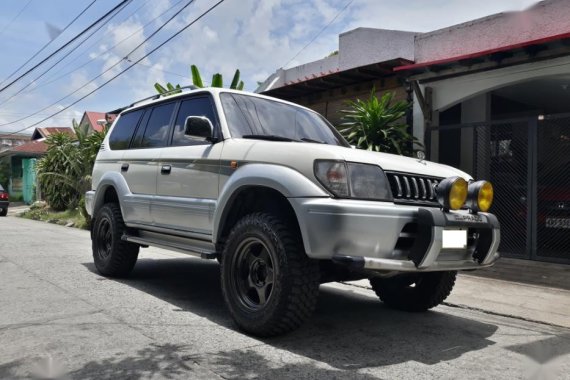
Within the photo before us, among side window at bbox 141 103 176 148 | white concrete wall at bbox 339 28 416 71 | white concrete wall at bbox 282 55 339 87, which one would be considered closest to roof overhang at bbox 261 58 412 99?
white concrete wall at bbox 339 28 416 71

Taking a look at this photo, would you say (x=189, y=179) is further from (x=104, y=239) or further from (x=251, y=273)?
(x=104, y=239)

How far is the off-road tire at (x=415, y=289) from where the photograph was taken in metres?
4.57

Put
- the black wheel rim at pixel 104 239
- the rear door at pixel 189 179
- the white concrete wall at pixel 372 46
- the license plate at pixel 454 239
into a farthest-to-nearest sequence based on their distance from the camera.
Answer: the white concrete wall at pixel 372 46 < the black wheel rim at pixel 104 239 < the rear door at pixel 189 179 < the license plate at pixel 454 239

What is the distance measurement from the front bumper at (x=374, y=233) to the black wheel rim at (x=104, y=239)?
3.37m

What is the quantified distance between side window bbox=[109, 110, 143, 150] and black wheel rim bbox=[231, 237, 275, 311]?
282 cm

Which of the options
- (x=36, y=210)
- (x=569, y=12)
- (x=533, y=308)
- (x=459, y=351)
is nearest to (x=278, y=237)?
(x=459, y=351)

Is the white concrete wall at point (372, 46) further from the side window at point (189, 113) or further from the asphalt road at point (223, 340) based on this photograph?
the asphalt road at point (223, 340)

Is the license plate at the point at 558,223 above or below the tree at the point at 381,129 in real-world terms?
below

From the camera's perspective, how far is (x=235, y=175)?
3992 mm

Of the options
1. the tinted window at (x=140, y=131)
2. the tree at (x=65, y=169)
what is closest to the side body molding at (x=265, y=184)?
the tinted window at (x=140, y=131)

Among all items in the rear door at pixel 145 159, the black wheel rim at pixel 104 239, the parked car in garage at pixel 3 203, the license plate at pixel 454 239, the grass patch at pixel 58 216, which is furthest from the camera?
the parked car in garage at pixel 3 203

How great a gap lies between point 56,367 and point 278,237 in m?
1.62

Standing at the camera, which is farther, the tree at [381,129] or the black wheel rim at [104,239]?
the tree at [381,129]

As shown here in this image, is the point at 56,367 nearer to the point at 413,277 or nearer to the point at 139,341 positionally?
the point at 139,341
